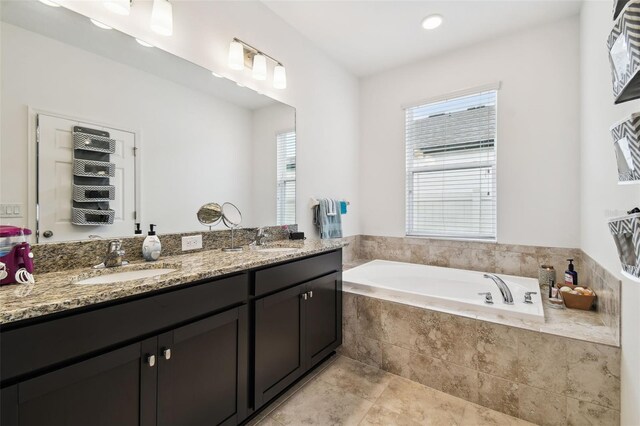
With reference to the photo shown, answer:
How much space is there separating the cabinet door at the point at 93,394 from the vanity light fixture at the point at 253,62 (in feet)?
5.86

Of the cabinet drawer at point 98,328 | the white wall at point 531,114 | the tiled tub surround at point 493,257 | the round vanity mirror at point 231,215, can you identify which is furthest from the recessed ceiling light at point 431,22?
the cabinet drawer at point 98,328

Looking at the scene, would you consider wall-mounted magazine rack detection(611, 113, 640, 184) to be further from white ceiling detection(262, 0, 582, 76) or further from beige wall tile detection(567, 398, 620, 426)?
white ceiling detection(262, 0, 582, 76)

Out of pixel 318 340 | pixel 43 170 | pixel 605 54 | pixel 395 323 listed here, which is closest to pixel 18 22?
pixel 43 170

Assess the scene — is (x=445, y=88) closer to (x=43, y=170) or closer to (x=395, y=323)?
(x=395, y=323)

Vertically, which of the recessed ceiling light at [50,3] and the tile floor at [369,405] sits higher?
the recessed ceiling light at [50,3]

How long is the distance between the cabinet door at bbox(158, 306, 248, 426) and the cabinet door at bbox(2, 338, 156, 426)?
2.4 inches

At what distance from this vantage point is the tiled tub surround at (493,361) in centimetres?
150

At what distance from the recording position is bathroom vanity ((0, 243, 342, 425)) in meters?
0.83

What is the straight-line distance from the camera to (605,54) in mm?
1628

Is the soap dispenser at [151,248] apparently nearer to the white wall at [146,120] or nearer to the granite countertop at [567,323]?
the white wall at [146,120]

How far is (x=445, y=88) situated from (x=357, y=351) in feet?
8.81

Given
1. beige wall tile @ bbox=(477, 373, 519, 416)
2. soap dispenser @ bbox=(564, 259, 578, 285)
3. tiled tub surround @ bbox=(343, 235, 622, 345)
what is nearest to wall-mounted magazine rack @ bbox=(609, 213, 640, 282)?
tiled tub surround @ bbox=(343, 235, 622, 345)

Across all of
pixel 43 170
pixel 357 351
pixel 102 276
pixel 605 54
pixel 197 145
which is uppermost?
pixel 605 54

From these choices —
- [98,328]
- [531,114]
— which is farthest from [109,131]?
[531,114]
